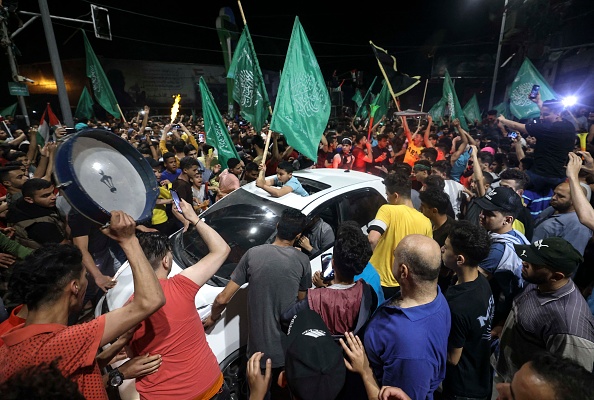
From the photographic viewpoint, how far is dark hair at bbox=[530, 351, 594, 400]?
114cm

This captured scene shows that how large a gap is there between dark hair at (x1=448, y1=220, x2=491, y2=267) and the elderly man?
487mm

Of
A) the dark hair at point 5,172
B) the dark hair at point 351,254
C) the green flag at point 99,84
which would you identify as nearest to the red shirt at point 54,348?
the dark hair at point 351,254

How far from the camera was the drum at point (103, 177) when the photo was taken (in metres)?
1.63

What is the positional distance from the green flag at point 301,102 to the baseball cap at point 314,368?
3406 mm

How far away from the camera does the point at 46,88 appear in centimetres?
2708

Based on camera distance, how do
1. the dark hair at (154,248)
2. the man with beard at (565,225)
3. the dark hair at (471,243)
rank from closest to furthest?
the dark hair at (154,248) → the dark hair at (471,243) → the man with beard at (565,225)

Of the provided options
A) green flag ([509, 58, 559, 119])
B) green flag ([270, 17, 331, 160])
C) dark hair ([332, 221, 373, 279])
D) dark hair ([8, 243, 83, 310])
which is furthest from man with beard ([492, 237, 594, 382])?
green flag ([509, 58, 559, 119])

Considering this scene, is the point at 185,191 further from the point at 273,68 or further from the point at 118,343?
the point at 273,68

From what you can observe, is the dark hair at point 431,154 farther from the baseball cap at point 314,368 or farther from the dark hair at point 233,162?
the baseball cap at point 314,368

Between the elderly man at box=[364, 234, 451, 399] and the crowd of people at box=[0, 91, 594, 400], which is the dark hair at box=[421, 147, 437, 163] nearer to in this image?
the crowd of people at box=[0, 91, 594, 400]

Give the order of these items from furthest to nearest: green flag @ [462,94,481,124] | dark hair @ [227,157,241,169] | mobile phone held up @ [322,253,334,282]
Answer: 1. green flag @ [462,94,481,124]
2. dark hair @ [227,157,241,169]
3. mobile phone held up @ [322,253,334,282]

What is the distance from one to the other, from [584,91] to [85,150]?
69.8 ft

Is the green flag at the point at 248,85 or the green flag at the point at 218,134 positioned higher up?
the green flag at the point at 248,85

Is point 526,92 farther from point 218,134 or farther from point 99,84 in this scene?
point 99,84
